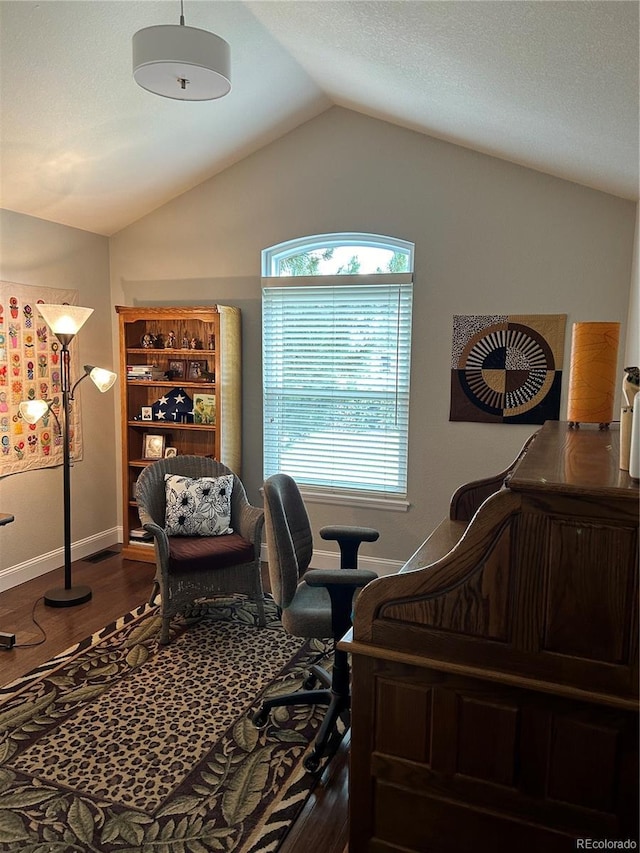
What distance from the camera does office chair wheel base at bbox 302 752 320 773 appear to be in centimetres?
232

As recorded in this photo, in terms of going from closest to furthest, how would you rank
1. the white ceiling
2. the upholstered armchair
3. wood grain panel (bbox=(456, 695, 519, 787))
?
wood grain panel (bbox=(456, 695, 519, 787)) < the white ceiling < the upholstered armchair

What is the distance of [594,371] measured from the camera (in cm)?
198

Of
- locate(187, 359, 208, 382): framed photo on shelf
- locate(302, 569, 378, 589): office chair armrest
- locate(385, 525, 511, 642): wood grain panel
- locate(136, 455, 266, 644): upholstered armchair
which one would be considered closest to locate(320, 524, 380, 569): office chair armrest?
locate(302, 569, 378, 589): office chair armrest

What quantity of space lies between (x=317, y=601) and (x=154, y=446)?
258 cm

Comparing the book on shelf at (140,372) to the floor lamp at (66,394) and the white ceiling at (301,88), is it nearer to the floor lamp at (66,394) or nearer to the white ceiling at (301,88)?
the floor lamp at (66,394)

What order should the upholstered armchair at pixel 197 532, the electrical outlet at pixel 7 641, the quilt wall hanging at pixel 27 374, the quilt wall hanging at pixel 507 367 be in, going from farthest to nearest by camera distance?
the quilt wall hanging at pixel 27 374, the quilt wall hanging at pixel 507 367, the upholstered armchair at pixel 197 532, the electrical outlet at pixel 7 641

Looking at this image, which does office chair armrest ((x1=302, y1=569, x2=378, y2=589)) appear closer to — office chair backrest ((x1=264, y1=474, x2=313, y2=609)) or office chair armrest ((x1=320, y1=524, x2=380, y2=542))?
office chair backrest ((x1=264, y1=474, x2=313, y2=609))

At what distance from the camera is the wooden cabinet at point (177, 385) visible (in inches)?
172

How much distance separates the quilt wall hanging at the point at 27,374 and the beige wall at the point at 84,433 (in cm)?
9

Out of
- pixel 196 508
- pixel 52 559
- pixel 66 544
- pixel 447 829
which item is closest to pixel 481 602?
pixel 447 829

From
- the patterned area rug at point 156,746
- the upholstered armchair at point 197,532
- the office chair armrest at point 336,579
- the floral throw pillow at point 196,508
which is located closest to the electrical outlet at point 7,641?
the patterned area rug at point 156,746

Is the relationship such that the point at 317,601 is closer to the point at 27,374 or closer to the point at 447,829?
the point at 447,829

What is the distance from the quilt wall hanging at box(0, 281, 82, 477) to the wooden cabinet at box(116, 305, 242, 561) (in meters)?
0.46

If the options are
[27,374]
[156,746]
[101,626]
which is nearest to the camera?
[156,746]
